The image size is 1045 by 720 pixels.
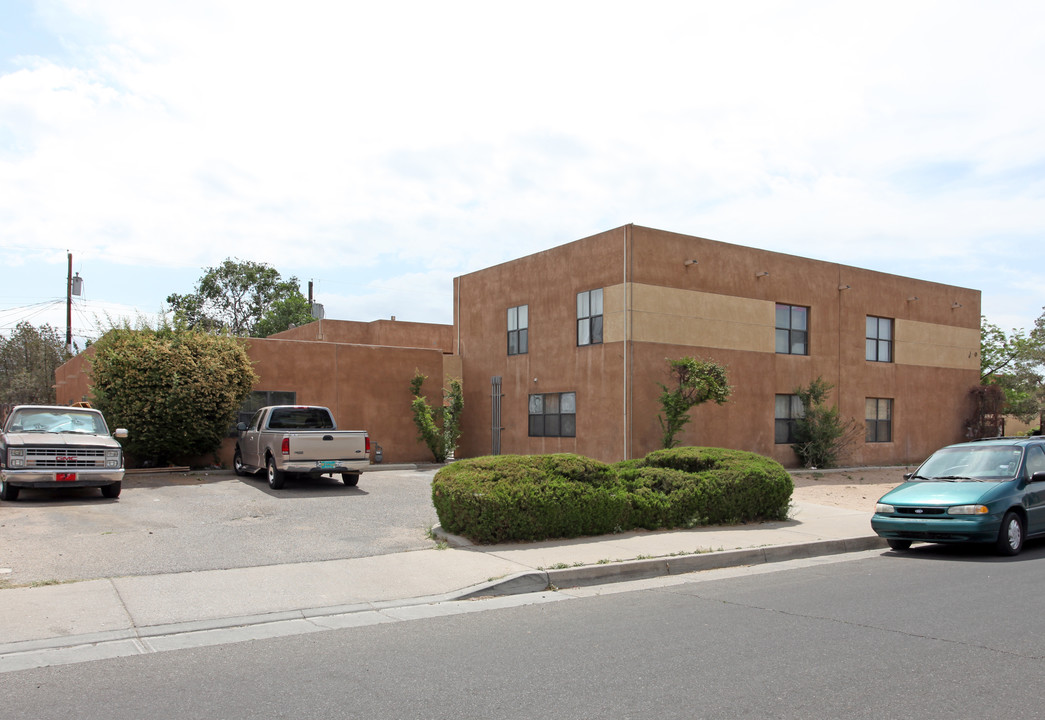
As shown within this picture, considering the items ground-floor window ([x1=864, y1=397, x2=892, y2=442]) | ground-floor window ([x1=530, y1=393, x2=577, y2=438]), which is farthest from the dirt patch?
ground-floor window ([x1=530, y1=393, x2=577, y2=438])

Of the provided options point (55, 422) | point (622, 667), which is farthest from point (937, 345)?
point (55, 422)

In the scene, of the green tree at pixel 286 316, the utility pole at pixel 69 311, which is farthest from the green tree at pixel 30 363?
the green tree at pixel 286 316

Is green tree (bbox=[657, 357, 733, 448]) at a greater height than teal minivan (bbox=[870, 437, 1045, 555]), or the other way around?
green tree (bbox=[657, 357, 733, 448])

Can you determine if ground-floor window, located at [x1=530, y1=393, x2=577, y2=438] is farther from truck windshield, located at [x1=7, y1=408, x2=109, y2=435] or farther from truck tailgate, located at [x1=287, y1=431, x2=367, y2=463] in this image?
truck windshield, located at [x1=7, y1=408, x2=109, y2=435]

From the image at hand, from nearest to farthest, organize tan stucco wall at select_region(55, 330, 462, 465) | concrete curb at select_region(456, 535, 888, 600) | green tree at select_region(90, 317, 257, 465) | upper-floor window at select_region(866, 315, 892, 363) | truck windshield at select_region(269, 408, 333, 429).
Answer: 1. concrete curb at select_region(456, 535, 888, 600)
2. truck windshield at select_region(269, 408, 333, 429)
3. green tree at select_region(90, 317, 257, 465)
4. tan stucco wall at select_region(55, 330, 462, 465)
5. upper-floor window at select_region(866, 315, 892, 363)

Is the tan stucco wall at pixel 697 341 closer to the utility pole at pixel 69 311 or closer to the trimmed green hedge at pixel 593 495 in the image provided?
the trimmed green hedge at pixel 593 495

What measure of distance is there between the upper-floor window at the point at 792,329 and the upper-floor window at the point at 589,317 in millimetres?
5871

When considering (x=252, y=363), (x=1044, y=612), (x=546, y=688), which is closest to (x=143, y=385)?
(x=252, y=363)

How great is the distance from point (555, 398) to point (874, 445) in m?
11.1

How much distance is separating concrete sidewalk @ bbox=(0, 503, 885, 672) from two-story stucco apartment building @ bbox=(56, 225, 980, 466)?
9565mm

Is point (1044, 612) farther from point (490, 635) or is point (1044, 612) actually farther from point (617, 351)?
Answer: point (617, 351)

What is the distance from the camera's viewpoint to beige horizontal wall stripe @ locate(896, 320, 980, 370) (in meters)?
27.2

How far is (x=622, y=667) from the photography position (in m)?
5.79

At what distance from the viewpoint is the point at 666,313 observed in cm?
2112
